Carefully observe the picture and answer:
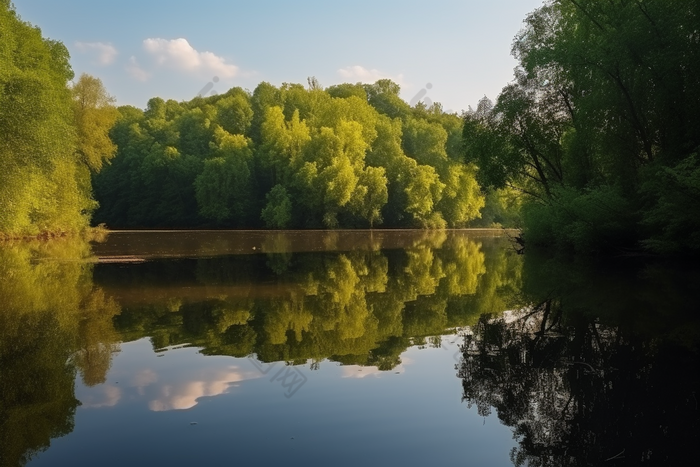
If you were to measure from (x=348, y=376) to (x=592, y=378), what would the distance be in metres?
3.15

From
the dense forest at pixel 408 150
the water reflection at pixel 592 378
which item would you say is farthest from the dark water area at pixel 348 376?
the dense forest at pixel 408 150

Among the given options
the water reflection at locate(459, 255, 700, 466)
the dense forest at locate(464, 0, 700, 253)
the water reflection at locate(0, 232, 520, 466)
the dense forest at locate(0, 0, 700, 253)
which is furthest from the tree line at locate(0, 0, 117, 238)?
the water reflection at locate(459, 255, 700, 466)

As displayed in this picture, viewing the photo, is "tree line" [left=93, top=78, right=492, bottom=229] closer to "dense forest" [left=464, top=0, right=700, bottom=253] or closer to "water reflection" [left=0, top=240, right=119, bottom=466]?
"dense forest" [left=464, top=0, right=700, bottom=253]

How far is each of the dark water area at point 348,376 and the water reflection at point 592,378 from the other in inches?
1.1

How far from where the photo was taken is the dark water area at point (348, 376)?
5527 millimetres

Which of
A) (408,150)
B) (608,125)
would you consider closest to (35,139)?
(608,125)

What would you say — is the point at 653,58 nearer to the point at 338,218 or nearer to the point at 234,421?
the point at 234,421

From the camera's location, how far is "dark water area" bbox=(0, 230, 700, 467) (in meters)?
5.53

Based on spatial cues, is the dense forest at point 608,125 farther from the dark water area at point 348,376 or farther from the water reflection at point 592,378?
the water reflection at point 592,378

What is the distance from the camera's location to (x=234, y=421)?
6168 mm

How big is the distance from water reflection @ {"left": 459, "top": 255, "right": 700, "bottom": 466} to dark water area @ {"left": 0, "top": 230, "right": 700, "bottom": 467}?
0.03 meters

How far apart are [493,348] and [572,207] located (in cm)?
1735

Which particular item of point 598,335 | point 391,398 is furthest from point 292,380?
point 598,335

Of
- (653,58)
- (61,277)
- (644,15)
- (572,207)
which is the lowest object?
(61,277)
